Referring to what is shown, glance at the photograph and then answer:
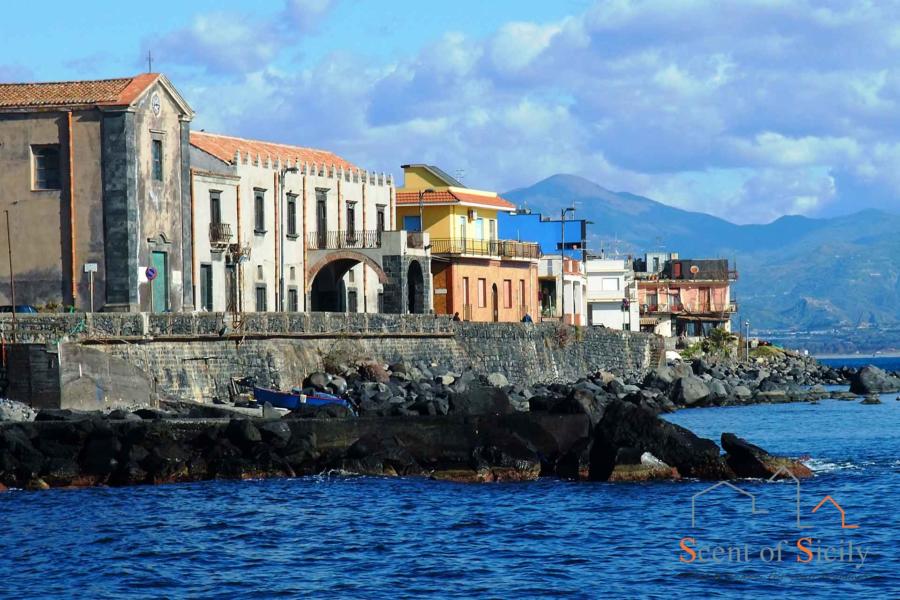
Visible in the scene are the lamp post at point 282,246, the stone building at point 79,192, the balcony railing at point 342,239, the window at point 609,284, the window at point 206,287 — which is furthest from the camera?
the window at point 609,284

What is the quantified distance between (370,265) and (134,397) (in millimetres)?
21395

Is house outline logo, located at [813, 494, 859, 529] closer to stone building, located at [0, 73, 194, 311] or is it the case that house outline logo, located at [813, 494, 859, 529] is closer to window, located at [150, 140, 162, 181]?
stone building, located at [0, 73, 194, 311]

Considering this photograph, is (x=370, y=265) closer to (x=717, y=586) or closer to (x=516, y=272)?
(x=516, y=272)

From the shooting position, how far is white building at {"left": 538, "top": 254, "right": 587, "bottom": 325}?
87.9 m

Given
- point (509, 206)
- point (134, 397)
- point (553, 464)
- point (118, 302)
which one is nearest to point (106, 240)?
point (118, 302)

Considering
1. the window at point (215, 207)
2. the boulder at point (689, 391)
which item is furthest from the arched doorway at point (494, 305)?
the window at point (215, 207)

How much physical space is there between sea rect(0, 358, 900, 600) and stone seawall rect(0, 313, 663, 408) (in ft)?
30.2

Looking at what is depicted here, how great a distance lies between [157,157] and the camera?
2073 inches

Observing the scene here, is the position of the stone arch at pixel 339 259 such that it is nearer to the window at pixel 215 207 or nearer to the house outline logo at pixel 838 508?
the window at pixel 215 207

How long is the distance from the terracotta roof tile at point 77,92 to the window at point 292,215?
36.8 ft

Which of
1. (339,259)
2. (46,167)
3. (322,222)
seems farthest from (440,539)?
(322,222)

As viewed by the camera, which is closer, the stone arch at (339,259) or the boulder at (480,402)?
the boulder at (480,402)

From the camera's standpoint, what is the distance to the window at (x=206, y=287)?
5644 centimetres

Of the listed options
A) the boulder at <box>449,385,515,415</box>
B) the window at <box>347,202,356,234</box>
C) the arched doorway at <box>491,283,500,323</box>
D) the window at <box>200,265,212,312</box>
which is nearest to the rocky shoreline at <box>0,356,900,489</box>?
the boulder at <box>449,385,515,415</box>
